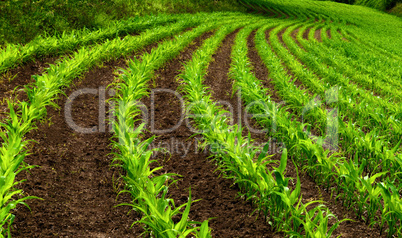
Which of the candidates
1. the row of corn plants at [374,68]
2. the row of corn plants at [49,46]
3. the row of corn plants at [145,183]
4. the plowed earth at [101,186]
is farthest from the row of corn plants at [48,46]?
the row of corn plants at [374,68]

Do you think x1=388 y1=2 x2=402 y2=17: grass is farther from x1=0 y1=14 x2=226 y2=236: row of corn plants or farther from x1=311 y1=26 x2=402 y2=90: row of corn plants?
x1=0 y1=14 x2=226 y2=236: row of corn plants

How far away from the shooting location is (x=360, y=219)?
9.98 feet

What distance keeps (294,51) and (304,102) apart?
27.1 feet

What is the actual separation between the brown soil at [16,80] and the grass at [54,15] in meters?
1.56

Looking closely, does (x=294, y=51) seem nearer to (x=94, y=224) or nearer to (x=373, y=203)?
(x=373, y=203)

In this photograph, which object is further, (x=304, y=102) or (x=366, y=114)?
(x=304, y=102)

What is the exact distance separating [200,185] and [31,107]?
2505 millimetres

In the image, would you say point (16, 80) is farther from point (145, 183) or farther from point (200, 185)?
point (200, 185)

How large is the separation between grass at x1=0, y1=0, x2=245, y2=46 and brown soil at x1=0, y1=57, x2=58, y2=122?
5.12 ft

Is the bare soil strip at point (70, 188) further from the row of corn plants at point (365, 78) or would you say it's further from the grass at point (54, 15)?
the row of corn plants at point (365, 78)

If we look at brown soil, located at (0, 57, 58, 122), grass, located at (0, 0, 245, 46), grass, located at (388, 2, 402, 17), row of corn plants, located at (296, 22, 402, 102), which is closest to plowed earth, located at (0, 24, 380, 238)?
brown soil, located at (0, 57, 58, 122)

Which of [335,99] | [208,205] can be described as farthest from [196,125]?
[335,99]

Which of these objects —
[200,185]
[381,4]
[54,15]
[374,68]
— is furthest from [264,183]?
[381,4]

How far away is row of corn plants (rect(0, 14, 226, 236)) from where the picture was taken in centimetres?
256
